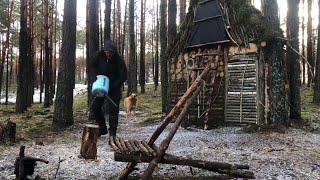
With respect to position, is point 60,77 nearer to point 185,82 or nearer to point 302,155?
point 185,82

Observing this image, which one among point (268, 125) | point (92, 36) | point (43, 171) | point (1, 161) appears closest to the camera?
point (43, 171)

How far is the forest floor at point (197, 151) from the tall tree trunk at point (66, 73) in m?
0.45

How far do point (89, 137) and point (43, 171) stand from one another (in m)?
1.22

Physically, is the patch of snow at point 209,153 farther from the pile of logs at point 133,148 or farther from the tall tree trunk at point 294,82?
the tall tree trunk at point 294,82

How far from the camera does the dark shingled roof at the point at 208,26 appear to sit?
513 inches

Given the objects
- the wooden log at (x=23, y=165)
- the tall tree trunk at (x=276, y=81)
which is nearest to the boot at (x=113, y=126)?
the wooden log at (x=23, y=165)

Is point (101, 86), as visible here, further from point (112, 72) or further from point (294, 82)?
point (294, 82)

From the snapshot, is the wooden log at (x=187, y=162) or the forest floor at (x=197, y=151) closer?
the wooden log at (x=187, y=162)

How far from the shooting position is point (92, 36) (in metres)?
15.3

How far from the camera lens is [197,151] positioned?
8.88 metres

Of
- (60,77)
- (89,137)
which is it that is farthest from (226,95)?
(89,137)

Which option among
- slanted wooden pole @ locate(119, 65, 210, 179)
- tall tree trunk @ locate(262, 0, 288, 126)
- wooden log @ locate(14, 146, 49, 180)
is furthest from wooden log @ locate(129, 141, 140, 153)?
tall tree trunk @ locate(262, 0, 288, 126)

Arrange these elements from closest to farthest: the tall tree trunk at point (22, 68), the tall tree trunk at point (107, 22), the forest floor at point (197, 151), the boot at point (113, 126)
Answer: the forest floor at point (197, 151), the boot at point (113, 126), the tall tree trunk at point (107, 22), the tall tree trunk at point (22, 68)

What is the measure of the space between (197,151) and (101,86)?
272 centimetres
